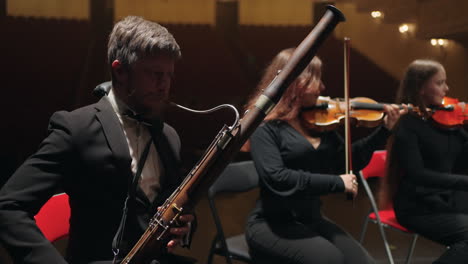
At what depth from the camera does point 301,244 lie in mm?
1744

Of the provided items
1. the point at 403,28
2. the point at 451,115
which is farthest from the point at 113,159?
the point at 403,28

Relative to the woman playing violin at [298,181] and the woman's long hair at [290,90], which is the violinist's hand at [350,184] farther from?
the woman's long hair at [290,90]

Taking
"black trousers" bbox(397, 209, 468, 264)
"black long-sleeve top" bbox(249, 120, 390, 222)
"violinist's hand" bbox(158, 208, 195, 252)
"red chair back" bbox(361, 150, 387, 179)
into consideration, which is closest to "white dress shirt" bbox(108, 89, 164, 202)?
"violinist's hand" bbox(158, 208, 195, 252)

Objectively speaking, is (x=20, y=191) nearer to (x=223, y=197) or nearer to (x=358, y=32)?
(x=223, y=197)

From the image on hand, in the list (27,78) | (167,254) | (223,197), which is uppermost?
(27,78)

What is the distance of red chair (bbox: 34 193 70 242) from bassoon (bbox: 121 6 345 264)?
2.07 feet

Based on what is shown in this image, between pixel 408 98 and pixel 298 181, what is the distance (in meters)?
0.86

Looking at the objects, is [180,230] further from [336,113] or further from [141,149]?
[336,113]

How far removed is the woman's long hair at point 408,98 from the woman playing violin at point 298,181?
327mm

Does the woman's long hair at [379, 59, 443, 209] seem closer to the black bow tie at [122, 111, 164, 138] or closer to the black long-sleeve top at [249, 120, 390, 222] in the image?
the black long-sleeve top at [249, 120, 390, 222]

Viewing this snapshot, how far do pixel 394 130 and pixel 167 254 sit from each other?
4.79ft

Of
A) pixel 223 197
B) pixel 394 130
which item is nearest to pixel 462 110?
pixel 394 130

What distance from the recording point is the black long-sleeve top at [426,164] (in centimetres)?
216

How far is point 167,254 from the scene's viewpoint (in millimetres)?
1191
